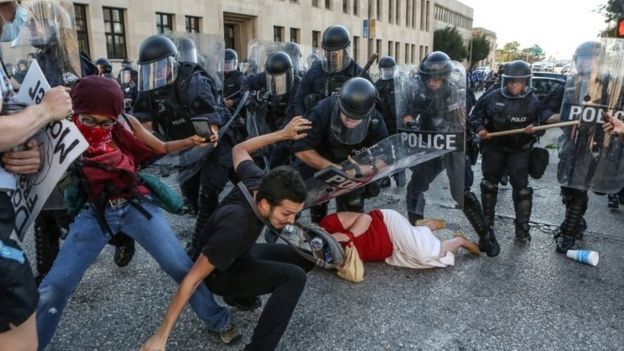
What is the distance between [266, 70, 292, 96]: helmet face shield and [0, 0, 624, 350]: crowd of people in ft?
0.05

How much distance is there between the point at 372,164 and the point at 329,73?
1.64 metres

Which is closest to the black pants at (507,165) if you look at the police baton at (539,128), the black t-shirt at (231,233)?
the police baton at (539,128)

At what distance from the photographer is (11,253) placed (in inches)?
57.4

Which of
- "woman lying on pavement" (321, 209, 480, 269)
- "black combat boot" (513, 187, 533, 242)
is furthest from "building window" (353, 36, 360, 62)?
"woman lying on pavement" (321, 209, 480, 269)

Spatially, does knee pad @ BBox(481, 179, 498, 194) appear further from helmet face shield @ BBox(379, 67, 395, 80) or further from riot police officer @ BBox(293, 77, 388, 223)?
helmet face shield @ BBox(379, 67, 395, 80)

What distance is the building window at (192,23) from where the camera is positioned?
71.1 ft

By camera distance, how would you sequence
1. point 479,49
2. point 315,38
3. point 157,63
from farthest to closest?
point 479,49 < point 315,38 < point 157,63

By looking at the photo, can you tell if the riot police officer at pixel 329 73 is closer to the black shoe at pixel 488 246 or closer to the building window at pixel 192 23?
the black shoe at pixel 488 246

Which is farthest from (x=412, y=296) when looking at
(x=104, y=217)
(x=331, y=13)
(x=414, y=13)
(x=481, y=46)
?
(x=481, y=46)

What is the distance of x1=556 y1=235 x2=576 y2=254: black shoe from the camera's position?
12.6ft

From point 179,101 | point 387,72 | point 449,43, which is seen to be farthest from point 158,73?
point 449,43

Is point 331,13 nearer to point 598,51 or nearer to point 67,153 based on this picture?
point 598,51

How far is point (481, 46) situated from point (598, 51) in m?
66.5

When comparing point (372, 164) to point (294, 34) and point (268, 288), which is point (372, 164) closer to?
point (268, 288)
